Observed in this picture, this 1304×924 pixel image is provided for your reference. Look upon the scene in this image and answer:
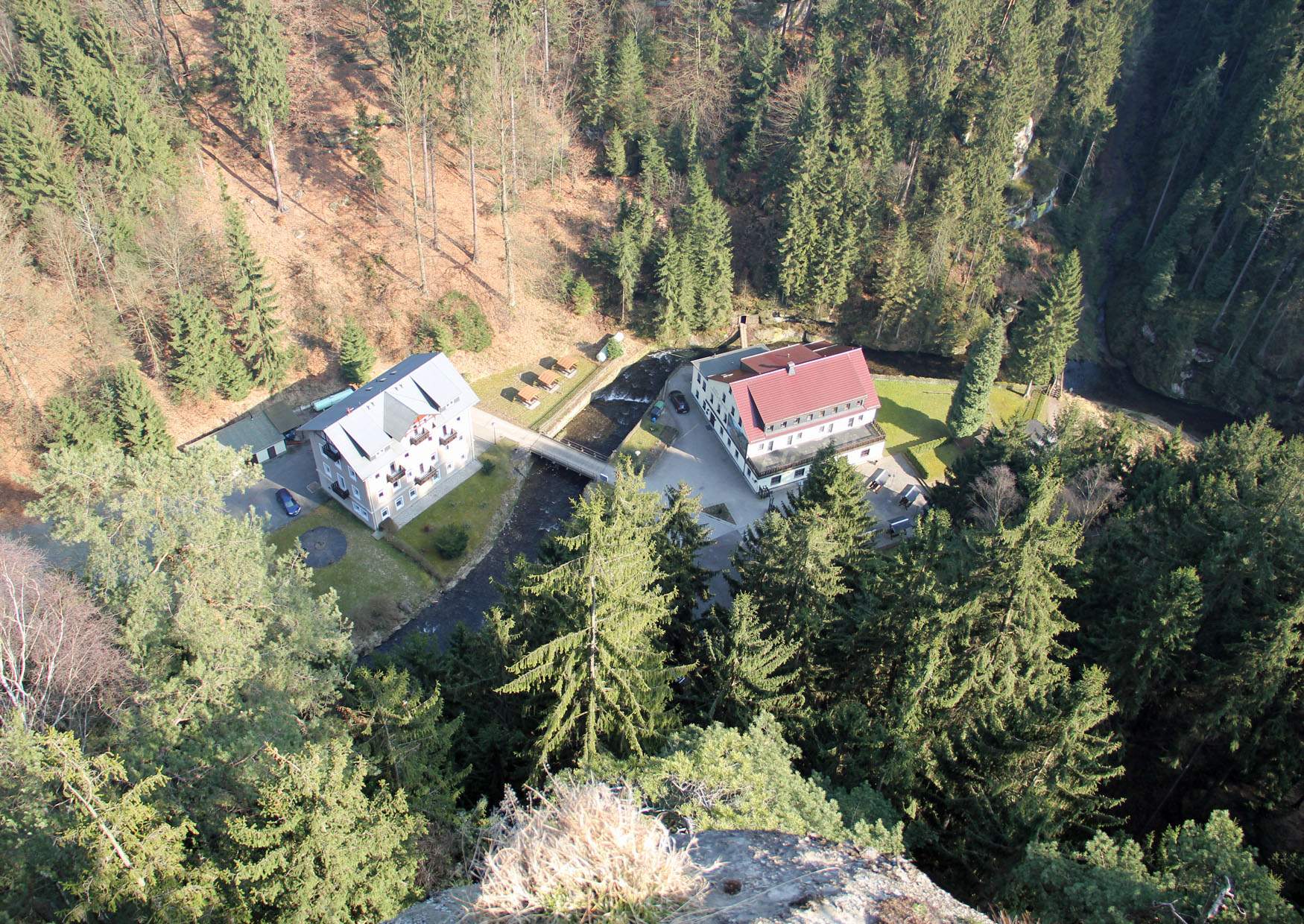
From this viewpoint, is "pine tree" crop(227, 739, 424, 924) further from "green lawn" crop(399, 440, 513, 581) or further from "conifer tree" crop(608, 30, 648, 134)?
"conifer tree" crop(608, 30, 648, 134)

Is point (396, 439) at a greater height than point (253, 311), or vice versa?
point (253, 311)

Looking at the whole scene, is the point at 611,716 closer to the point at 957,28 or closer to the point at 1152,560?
the point at 1152,560

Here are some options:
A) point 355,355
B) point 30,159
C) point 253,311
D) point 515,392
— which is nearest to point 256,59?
point 30,159

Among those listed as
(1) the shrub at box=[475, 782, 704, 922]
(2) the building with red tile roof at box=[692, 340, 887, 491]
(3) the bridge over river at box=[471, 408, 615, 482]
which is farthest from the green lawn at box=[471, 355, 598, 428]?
(1) the shrub at box=[475, 782, 704, 922]

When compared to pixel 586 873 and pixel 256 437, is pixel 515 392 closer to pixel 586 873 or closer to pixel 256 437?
pixel 256 437

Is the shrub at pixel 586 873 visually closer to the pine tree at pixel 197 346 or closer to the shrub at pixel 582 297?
the pine tree at pixel 197 346

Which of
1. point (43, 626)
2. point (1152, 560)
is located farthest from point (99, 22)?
point (1152, 560)
